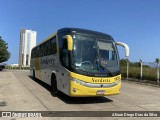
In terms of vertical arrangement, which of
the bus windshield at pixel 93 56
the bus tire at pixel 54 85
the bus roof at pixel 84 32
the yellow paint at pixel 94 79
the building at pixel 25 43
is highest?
the building at pixel 25 43

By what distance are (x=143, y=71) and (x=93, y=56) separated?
10926 millimetres

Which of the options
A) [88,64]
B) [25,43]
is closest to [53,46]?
[88,64]

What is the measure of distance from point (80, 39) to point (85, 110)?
3037mm

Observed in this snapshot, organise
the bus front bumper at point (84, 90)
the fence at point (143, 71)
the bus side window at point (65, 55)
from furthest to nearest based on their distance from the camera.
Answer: the fence at point (143, 71) < the bus side window at point (65, 55) < the bus front bumper at point (84, 90)

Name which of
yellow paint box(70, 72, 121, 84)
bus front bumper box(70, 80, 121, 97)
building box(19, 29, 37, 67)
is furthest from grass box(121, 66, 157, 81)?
building box(19, 29, 37, 67)

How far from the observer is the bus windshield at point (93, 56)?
33.1 ft

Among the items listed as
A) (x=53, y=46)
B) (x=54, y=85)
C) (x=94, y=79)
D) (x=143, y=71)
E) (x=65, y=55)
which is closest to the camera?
(x=94, y=79)

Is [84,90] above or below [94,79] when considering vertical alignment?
below

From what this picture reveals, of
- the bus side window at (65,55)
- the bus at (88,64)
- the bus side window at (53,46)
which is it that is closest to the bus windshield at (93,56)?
the bus at (88,64)

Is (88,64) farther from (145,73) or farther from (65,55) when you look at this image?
(145,73)

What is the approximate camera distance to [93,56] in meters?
10.4

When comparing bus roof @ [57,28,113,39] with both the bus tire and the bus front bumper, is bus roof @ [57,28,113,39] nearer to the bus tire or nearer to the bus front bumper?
A: the bus front bumper

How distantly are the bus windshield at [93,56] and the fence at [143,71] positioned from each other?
8729 mm

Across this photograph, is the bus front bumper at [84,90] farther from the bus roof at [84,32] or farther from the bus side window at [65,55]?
the bus roof at [84,32]
